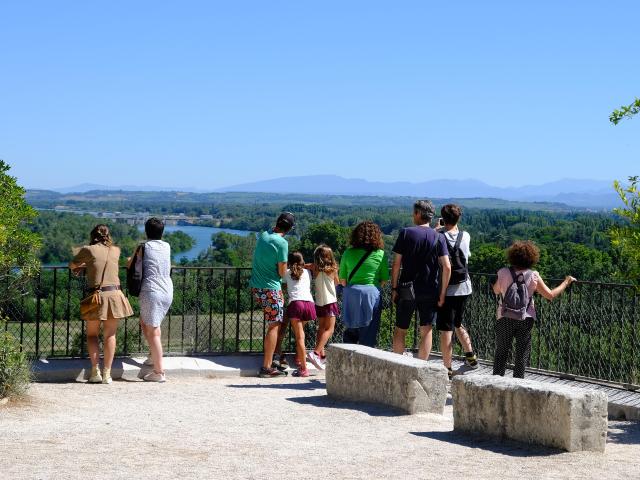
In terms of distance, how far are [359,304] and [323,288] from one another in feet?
2.53

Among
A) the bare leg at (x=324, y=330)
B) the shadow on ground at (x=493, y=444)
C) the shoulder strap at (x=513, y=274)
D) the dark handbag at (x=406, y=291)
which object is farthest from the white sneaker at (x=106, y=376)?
the shoulder strap at (x=513, y=274)

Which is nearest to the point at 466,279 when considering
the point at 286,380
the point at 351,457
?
the point at 286,380

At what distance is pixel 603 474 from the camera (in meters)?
6.26

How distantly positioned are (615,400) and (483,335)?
10.4 ft

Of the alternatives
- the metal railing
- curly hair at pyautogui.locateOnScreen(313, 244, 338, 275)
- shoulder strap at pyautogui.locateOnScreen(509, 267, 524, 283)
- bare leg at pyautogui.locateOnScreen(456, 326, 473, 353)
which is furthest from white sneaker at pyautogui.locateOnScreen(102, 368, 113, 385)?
shoulder strap at pyautogui.locateOnScreen(509, 267, 524, 283)

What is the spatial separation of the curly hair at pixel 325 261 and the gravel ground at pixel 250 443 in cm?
169

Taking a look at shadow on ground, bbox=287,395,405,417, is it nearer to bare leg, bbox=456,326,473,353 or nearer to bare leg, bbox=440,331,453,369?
bare leg, bbox=440,331,453,369

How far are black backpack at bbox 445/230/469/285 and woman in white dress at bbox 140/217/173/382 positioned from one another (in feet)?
9.78

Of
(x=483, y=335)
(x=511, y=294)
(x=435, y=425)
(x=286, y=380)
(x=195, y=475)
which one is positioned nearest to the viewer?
(x=195, y=475)

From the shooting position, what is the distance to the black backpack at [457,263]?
9.59 meters

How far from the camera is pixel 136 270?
32.9 feet

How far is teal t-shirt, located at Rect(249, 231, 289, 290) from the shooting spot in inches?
396

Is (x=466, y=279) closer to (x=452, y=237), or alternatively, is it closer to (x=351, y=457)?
(x=452, y=237)

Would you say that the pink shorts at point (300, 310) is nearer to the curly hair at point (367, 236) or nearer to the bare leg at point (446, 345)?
the curly hair at point (367, 236)
